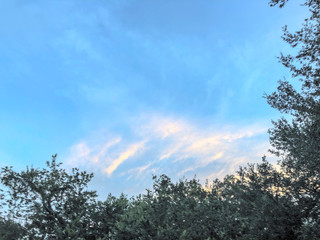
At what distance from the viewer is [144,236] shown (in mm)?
19766

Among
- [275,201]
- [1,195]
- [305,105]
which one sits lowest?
[275,201]

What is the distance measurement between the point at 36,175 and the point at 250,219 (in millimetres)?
23746

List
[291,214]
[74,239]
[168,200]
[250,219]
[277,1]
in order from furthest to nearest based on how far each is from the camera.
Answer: [74,239] → [168,200] → [250,219] → [291,214] → [277,1]

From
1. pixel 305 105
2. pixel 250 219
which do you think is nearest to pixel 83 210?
pixel 250 219

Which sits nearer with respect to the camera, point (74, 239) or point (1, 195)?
point (74, 239)

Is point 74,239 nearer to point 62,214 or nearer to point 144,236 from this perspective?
point 62,214

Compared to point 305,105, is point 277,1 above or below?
above

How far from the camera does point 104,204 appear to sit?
1144 inches

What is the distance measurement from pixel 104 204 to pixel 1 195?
12.3 meters

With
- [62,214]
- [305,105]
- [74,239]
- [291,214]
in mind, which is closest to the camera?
[305,105]

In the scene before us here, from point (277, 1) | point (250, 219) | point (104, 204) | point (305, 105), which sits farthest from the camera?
point (104, 204)

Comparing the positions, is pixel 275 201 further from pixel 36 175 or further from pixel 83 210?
pixel 36 175

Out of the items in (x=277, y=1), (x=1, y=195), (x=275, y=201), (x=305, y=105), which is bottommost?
(x=275, y=201)

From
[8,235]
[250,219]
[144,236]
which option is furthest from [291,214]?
[8,235]
